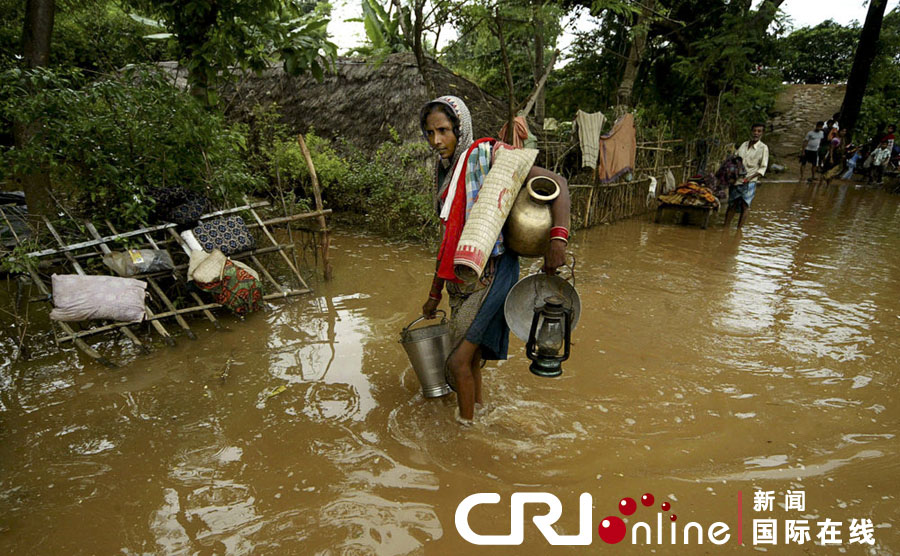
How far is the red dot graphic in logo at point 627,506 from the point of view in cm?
209

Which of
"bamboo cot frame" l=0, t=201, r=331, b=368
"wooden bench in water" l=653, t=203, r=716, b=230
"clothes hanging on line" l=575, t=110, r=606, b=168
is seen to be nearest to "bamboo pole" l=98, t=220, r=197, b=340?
"bamboo cot frame" l=0, t=201, r=331, b=368

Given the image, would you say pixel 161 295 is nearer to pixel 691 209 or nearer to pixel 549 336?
pixel 549 336

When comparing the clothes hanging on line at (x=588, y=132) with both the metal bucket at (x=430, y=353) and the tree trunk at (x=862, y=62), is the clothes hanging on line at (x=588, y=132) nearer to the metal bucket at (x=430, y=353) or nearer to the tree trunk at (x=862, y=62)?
the metal bucket at (x=430, y=353)

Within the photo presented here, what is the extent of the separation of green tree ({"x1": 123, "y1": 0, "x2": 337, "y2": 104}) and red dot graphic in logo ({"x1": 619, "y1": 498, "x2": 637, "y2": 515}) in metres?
3.61

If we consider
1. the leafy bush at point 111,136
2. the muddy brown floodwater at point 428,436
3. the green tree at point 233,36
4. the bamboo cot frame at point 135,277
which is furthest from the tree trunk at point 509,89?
the bamboo cot frame at point 135,277

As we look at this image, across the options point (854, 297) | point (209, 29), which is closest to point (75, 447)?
point (209, 29)

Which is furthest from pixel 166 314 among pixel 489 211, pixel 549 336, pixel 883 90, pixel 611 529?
pixel 883 90

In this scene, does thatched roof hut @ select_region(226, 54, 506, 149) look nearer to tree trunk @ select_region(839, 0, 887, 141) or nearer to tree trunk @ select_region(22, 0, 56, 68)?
tree trunk @ select_region(22, 0, 56, 68)

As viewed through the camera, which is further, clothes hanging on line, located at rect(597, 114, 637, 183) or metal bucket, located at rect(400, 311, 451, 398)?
clothes hanging on line, located at rect(597, 114, 637, 183)

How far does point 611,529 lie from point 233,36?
409 centimetres

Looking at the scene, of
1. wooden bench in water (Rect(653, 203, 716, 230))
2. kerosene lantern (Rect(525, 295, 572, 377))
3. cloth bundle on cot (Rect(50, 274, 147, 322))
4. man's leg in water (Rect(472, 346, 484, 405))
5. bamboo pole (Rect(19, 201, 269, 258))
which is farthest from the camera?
wooden bench in water (Rect(653, 203, 716, 230))

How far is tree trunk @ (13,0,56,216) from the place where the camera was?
3734mm

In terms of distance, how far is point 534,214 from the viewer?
211 centimetres

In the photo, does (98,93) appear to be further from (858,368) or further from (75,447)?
(858,368)
